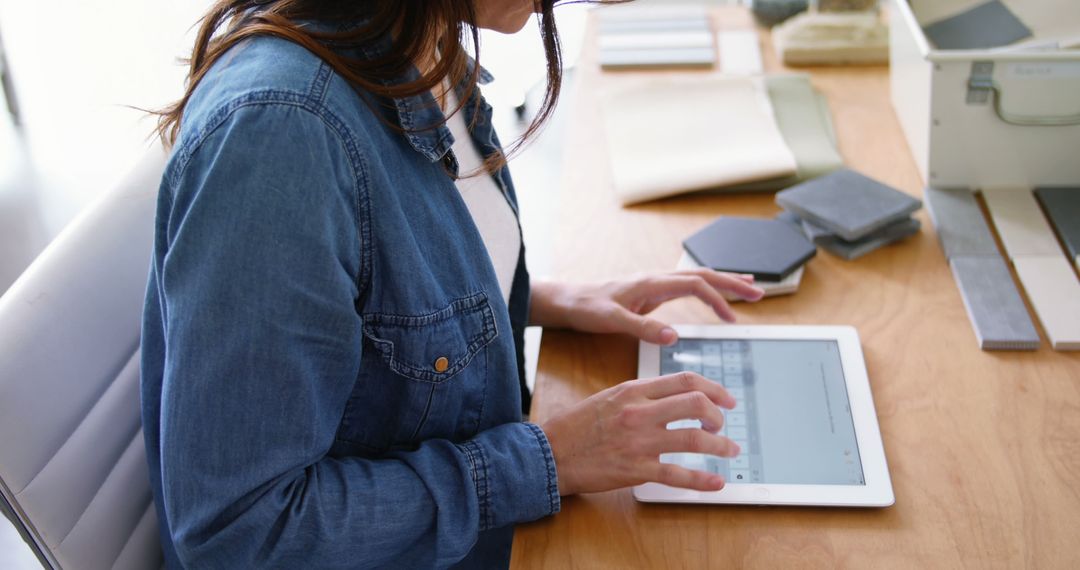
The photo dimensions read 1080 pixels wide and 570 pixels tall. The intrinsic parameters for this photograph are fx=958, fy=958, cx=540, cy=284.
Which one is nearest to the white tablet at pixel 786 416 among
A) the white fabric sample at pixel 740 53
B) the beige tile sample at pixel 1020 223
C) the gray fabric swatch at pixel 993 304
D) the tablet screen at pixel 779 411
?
the tablet screen at pixel 779 411

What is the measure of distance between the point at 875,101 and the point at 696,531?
2.89ft

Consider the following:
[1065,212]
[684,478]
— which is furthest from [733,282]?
[1065,212]

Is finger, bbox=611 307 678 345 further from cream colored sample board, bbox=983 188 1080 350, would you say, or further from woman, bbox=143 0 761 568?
cream colored sample board, bbox=983 188 1080 350

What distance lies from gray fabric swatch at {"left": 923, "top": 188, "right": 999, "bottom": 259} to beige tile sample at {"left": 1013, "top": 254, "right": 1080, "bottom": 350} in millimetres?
52

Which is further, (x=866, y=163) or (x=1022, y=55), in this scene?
(x=866, y=163)

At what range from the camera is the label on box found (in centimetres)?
111

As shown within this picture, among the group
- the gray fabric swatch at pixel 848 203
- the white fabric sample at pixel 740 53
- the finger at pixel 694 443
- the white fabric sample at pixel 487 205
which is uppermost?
the white fabric sample at pixel 487 205

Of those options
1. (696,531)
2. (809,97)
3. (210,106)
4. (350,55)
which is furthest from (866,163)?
(210,106)

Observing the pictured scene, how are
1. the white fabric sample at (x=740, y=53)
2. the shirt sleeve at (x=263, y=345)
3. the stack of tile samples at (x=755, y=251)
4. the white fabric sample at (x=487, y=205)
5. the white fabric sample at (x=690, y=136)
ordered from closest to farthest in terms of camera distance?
the shirt sleeve at (x=263, y=345)
the white fabric sample at (x=487, y=205)
the stack of tile samples at (x=755, y=251)
the white fabric sample at (x=690, y=136)
the white fabric sample at (x=740, y=53)

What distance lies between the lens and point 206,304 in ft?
2.10

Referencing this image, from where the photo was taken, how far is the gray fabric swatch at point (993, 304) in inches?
38.2

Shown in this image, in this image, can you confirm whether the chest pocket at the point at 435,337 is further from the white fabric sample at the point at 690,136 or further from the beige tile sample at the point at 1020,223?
the beige tile sample at the point at 1020,223

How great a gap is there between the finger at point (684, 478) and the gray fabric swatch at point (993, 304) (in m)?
0.37

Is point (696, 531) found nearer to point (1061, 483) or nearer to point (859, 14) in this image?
point (1061, 483)
